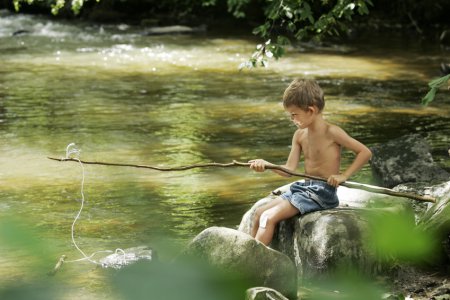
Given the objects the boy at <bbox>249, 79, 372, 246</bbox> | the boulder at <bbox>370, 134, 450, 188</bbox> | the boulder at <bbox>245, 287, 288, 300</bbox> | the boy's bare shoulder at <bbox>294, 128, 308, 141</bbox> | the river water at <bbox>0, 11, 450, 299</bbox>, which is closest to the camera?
the boulder at <bbox>245, 287, 288, 300</bbox>

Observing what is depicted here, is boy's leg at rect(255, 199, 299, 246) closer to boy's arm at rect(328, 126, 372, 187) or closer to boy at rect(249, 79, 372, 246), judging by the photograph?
boy at rect(249, 79, 372, 246)

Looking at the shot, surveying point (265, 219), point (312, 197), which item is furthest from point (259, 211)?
point (312, 197)

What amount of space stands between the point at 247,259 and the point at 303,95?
92 centimetres

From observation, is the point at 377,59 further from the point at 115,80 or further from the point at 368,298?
the point at 368,298

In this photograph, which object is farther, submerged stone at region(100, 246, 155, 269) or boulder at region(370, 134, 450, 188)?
boulder at region(370, 134, 450, 188)

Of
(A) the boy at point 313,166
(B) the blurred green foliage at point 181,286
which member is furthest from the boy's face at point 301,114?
(B) the blurred green foliage at point 181,286

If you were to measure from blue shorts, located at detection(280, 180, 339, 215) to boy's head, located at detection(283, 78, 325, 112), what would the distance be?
1.63 feet

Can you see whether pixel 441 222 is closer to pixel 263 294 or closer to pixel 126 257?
pixel 263 294

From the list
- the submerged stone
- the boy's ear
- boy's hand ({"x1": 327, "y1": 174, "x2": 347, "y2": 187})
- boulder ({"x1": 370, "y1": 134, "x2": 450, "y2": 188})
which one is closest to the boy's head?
the boy's ear

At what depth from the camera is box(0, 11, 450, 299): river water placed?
567 cm

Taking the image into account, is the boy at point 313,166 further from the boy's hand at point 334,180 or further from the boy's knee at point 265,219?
the boy's hand at point 334,180

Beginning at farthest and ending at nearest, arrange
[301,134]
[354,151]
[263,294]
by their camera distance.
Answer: [301,134], [354,151], [263,294]

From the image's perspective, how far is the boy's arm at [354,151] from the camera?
422 centimetres

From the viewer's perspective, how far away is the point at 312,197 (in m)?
4.59
